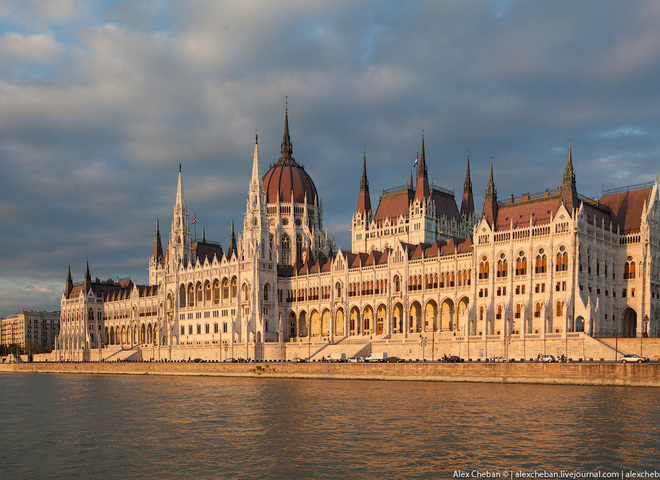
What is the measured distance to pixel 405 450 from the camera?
41531 millimetres

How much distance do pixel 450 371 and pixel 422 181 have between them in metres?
61.3

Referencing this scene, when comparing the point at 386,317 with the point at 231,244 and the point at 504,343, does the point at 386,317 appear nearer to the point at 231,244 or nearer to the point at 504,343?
the point at 504,343

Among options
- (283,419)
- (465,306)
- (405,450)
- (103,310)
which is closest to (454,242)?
(465,306)

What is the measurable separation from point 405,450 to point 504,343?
54248 mm

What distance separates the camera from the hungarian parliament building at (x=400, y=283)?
94.8m

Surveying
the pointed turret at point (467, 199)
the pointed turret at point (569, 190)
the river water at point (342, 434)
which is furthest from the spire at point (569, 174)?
the pointed turret at point (467, 199)

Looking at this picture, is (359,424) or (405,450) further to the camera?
(359,424)

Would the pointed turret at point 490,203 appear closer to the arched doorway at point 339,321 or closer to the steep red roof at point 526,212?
the steep red roof at point 526,212

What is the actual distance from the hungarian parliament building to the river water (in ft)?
83.8

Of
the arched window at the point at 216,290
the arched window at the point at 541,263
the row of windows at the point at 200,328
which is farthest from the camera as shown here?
the arched window at the point at 216,290

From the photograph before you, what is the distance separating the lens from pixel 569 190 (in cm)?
9669

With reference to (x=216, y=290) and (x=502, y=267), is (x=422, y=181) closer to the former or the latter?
(x=502, y=267)

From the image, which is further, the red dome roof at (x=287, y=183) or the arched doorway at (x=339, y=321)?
the red dome roof at (x=287, y=183)

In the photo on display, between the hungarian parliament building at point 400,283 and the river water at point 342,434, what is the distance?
25557 mm
